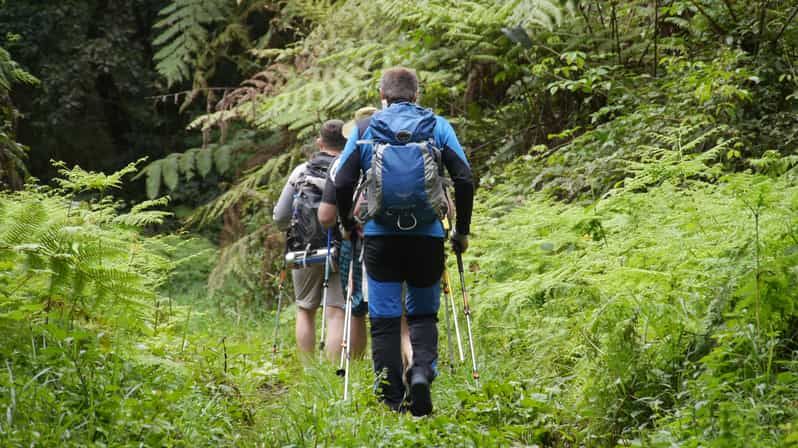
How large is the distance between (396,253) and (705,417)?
1756 millimetres

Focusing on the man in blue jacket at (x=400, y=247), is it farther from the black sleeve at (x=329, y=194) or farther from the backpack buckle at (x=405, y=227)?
the black sleeve at (x=329, y=194)

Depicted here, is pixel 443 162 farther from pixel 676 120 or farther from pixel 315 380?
pixel 676 120

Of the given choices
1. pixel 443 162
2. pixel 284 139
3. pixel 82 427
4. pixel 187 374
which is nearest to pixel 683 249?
pixel 443 162

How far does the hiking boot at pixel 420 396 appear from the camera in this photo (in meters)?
4.36

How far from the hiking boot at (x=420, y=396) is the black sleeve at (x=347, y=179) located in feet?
3.24

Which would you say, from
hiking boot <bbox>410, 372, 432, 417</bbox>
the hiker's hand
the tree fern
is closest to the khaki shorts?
the hiker's hand

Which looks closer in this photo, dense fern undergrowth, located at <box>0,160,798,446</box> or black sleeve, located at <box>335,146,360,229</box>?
dense fern undergrowth, located at <box>0,160,798,446</box>

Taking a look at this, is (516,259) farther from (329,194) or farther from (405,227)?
(405,227)

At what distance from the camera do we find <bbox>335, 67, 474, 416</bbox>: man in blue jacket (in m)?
4.52

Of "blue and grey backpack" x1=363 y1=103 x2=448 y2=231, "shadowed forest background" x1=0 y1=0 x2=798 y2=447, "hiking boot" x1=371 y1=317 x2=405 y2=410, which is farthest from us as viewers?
"hiking boot" x1=371 y1=317 x2=405 y2=410

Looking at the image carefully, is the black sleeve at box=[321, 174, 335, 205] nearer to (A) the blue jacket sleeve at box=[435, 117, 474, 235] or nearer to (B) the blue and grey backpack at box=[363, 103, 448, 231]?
(B) the blue and grey backpack at box=[363, 103, 448, 231]

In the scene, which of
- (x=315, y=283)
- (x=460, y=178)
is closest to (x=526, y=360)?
(x=460, y=178)

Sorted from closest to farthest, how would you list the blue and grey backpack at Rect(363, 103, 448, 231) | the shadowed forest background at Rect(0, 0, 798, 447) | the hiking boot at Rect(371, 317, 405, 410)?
the shadowed forest background at Rect(0, 0, 798, 447), the blue and grey backpack at Rect(363, 103, 448, 231), the hiking boot at Rect(371, 317, 405, 410)

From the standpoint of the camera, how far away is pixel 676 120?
7.28 meters
